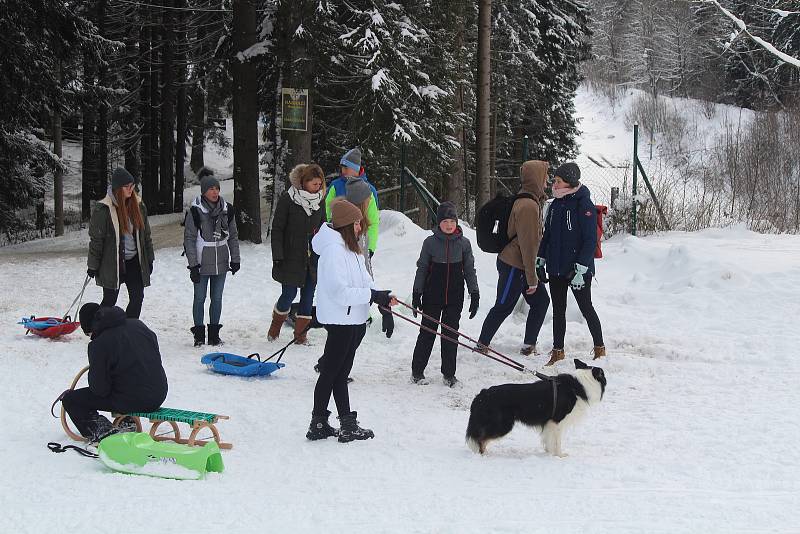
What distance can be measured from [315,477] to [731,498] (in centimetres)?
258

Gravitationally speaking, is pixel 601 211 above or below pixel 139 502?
above

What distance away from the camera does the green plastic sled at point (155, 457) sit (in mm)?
5242

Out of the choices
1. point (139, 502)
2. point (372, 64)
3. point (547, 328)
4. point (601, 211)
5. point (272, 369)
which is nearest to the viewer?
point (139, 502)

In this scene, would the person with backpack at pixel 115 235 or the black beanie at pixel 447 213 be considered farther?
the person with backpack at pixel 115 235

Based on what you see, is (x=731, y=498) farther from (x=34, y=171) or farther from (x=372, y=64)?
(x=34, y=171)

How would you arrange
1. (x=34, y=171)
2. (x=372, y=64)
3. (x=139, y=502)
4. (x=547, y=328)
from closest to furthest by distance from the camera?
(x=139, y=502)
(x=547, y=328)
(x=372, y=64)
(x=34, y=171)

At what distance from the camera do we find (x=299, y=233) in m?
9.15

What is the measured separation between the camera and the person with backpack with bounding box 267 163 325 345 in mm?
9047

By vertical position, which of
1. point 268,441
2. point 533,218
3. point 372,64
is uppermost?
point 372,64

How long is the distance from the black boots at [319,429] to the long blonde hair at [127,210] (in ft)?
11.9

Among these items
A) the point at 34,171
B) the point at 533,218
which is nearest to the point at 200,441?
the point at 533,218

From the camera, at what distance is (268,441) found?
620 cm

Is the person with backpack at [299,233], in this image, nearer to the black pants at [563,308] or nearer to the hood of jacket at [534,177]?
the hood of jacket at [534,177]

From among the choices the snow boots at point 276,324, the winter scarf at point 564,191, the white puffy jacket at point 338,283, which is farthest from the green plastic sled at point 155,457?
the winter scarf at point 564,191
